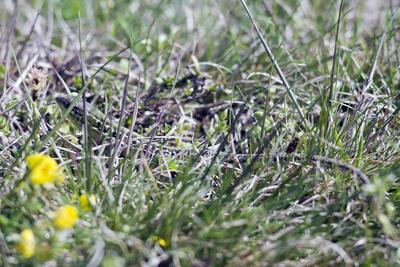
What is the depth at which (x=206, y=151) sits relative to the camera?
6.03 feet

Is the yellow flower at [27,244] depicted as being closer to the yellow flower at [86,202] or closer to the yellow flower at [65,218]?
the yellow flower at [65,218]

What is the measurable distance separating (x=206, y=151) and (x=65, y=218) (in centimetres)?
61

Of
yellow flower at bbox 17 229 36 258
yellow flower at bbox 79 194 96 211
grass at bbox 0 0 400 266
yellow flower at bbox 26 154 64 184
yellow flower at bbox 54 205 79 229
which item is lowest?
grass at bbox 0 0 400 266

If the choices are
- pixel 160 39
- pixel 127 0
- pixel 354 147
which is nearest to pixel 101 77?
pixel 160 39

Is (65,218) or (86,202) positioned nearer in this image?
(65,218)

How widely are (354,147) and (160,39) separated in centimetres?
99

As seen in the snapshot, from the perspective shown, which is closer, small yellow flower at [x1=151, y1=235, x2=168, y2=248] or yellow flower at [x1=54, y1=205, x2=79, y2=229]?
yellow flower at [x1=54, y1=205, x2=79, y2=229]

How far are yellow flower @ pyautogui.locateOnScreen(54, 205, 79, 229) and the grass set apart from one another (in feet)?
0.11

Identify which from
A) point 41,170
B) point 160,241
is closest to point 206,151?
point 160,241

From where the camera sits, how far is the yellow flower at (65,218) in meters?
1.31

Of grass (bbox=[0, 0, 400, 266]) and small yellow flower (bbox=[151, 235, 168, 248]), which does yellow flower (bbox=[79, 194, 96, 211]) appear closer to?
grass (bbox=[0, 0, 400, 266])

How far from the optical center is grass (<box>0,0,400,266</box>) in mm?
1415

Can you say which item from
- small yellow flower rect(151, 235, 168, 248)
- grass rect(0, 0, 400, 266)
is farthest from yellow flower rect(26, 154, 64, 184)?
small yellow flower rect(151, 235, 168, 248)

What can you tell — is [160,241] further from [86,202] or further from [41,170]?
[41,170]
